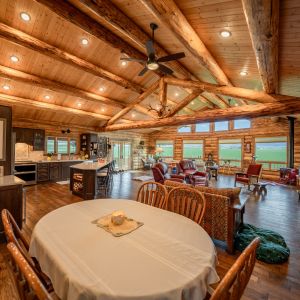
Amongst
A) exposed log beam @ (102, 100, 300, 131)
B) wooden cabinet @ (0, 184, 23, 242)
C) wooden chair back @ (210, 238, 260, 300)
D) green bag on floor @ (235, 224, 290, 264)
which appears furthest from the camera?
exposed log beam @ (102, 100, 300, 131)

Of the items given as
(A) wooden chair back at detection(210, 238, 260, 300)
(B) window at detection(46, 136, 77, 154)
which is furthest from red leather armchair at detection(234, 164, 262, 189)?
(B) window at detection(46, 136, 77, 154)

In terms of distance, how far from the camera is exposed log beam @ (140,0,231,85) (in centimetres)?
261

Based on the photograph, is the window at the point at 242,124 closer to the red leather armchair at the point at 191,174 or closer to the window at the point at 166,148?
Answer: the red leather armchair at the point at 191,174

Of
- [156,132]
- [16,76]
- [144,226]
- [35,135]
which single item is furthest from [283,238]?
[156,132]

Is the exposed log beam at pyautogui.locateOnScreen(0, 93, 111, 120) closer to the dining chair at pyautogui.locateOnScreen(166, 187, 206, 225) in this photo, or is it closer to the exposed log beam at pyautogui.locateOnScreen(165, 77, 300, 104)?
the exposed log beam at pyautogui.locateOnScreen(165, 77, 300, 104)

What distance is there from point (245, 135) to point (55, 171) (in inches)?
389

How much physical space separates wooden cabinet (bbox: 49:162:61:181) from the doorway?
4.42m

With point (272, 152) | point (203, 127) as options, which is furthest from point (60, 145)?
point (272, 152)

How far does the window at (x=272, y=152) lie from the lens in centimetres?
942

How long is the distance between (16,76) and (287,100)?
22.9 ft

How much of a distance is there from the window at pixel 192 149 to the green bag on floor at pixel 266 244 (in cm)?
902

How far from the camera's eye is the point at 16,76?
5.12m

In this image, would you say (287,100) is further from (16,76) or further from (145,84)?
(16,76)

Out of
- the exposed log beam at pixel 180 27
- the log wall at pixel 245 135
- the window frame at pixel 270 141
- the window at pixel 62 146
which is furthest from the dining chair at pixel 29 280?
the window frame at pixel 270 141
